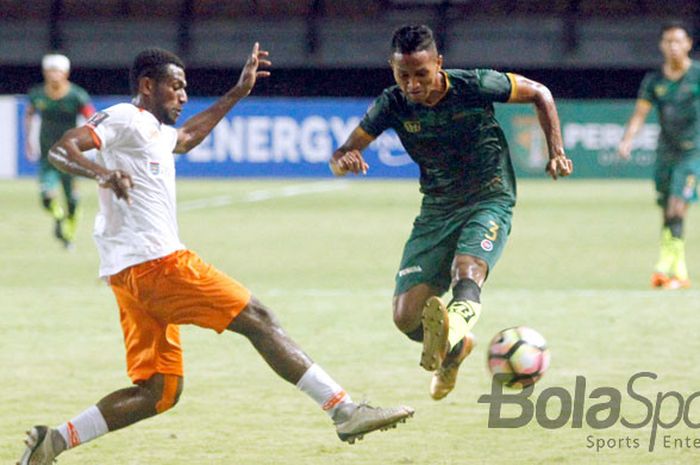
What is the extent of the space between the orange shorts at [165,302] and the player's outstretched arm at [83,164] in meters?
0.39

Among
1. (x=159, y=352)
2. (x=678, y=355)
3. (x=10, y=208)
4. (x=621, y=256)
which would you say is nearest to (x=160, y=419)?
(x=159, y=352)

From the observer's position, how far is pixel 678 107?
1371 cm

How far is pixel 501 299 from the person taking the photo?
1252cm

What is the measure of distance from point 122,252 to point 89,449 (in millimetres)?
1282

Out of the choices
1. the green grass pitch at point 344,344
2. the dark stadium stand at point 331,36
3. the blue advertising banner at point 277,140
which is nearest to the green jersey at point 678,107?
the green grass pitch at point 344,344

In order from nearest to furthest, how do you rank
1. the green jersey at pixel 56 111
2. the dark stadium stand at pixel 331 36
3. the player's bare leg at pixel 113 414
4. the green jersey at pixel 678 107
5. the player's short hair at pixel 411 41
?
the player's bare leg at pixel 113 414 → the player's short hair at pixel 411 41 → the green jersey at pixel 678 107 → the green jersey at pixel 56 111 → the dark stadium stand at pixel 331 36

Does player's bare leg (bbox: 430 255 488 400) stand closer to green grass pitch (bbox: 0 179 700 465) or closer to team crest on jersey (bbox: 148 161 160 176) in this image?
green grass pitch (bbox: 0 179 700 465)

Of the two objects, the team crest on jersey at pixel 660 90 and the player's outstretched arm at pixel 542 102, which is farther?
the team crest on jersey at pixel 660 90

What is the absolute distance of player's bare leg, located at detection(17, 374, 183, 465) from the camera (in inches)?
243

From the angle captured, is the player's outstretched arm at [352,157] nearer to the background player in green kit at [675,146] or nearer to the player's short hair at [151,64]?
the player's short hair at [151,64]

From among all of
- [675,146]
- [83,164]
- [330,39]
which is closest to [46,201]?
[675,146]

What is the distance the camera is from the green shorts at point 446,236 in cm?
743

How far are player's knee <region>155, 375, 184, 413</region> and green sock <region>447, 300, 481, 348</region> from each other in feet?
4.24

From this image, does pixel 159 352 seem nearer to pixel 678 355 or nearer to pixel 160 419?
pixel 160 419
